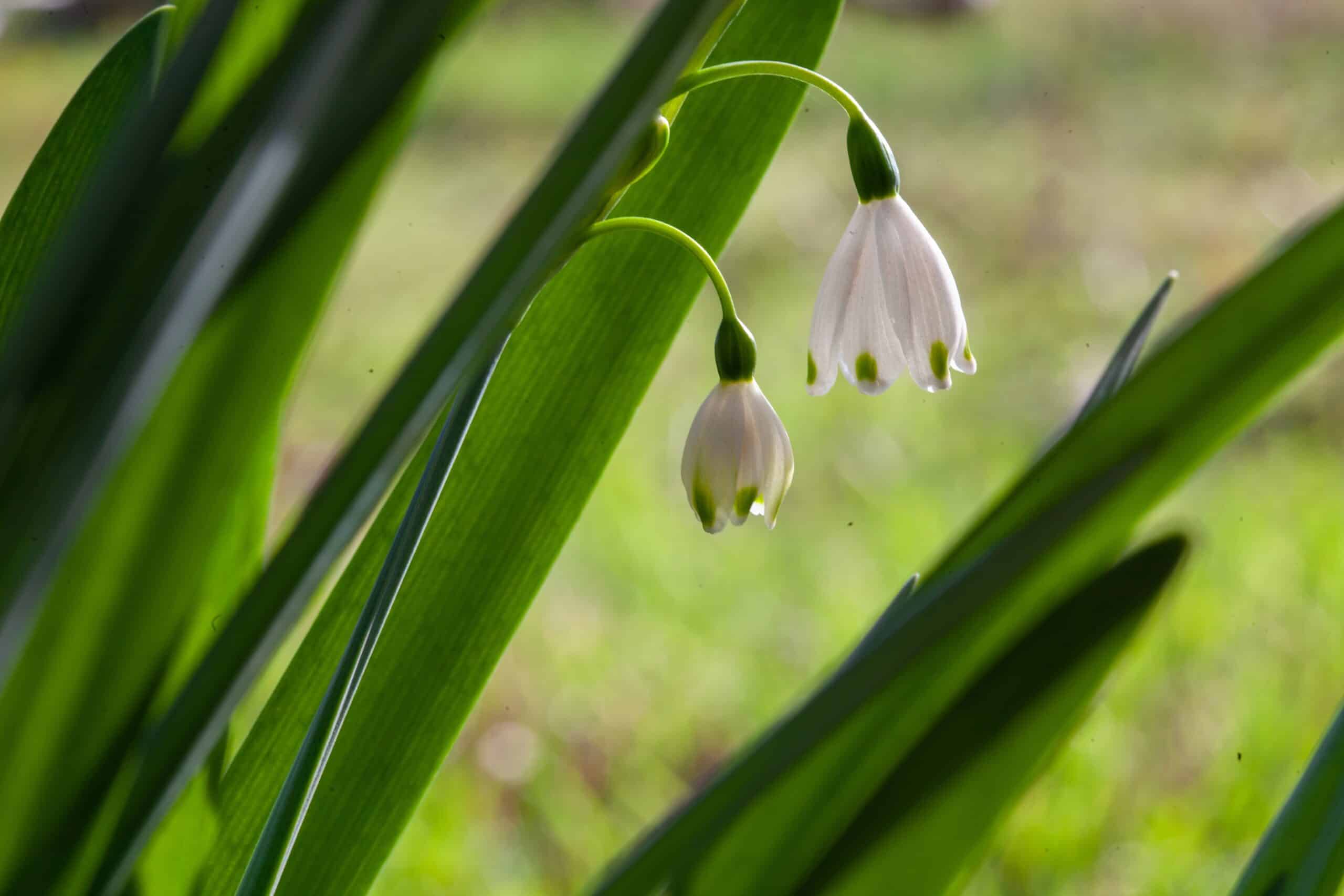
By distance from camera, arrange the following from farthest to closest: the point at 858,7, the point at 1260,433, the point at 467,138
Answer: the point at 858,7 → the point at 467,138 → the point at 1260,433

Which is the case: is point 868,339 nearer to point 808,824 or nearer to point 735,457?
point 735,457

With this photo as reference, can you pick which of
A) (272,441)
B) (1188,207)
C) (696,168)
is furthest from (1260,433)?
(272,441)

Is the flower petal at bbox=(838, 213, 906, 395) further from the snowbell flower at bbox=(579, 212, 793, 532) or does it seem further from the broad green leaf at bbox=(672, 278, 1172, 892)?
the broad green leaf at bbox=(672, 278, 1172, 892)

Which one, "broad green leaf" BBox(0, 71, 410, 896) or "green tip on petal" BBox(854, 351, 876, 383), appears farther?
"green tip on petal" BBox(854, 351, 876, 383)

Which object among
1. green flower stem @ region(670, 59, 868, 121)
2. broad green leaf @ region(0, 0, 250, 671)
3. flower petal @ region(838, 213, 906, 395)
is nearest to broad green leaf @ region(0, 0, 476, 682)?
broad green leaf @ region(0, 0, 250, 671)

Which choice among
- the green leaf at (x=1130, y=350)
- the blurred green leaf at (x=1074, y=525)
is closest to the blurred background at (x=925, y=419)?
the blurred green leaf at (x=1074, y=525)

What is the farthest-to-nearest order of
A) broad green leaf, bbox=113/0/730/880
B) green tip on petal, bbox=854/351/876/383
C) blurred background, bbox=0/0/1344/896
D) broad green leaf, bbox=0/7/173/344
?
blurred background, bbox=0/0/1344/896 → green tip on petal, bbox=854/351/876/383 → broad green leaf, bbox=0/7/173/344 → broad green leaf, bbox=113/0/730/880

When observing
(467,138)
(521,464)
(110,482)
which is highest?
(110,482)

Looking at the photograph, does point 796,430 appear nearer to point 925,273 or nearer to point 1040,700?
point 925,273
